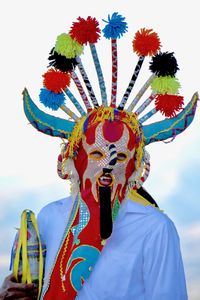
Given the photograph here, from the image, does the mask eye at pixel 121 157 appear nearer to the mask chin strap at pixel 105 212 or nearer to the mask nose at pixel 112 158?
the mask nose at pixel 112 158

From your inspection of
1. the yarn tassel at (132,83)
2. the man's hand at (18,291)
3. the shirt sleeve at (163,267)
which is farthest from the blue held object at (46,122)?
the man's hand at (18,291)

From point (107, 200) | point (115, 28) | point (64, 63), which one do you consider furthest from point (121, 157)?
point (115, 28)

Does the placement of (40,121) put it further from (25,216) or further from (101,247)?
(101,247)

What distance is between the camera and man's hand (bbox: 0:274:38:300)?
154 inches

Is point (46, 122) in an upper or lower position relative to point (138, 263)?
upper

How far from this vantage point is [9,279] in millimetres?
4000

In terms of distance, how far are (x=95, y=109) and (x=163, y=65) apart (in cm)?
59

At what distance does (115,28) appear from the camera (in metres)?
4.19

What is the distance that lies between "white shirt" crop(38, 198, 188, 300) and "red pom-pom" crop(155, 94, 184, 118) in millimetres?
704

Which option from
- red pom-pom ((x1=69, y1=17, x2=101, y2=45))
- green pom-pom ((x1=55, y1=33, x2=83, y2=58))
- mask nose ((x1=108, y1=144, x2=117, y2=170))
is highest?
red pom-pom ((x1=69, y1=17, x2=101, y2=45))

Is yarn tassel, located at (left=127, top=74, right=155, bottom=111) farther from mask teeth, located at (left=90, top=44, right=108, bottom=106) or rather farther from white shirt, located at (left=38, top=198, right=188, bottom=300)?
white shirt, located at (left=38, top=198, right=188, bottom=300)

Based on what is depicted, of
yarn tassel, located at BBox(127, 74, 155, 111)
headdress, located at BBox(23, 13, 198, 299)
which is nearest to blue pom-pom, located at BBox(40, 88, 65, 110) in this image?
headdress, located at BBox(23, 13, 198, 299)

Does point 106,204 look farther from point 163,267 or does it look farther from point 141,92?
point 141,92

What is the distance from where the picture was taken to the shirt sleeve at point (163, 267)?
3.77m
